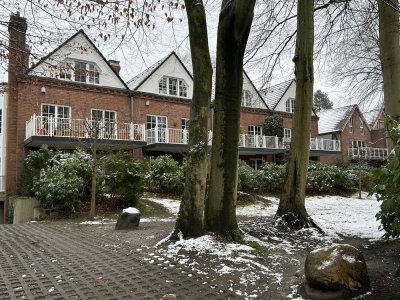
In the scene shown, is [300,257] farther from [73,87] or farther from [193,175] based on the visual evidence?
[73,87]

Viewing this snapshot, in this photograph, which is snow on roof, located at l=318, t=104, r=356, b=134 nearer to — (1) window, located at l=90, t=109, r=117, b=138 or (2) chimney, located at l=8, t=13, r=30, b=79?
(1) window, located at l=90, t=109, r=117, b=138

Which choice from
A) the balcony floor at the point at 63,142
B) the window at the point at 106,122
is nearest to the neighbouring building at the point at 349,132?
the window at the point at 106,122

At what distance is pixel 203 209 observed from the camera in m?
6.82

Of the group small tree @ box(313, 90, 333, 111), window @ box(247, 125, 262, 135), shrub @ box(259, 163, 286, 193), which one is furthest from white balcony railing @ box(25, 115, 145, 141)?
small tree @ box(313, 90, 333, 111)

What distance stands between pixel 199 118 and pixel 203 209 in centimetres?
172

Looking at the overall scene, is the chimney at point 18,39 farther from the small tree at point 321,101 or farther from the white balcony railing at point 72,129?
the small tree at point 321,101

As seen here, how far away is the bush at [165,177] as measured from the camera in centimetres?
1737

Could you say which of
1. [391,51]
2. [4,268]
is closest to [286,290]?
[4,268]

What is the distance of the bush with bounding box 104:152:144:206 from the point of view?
14.3m

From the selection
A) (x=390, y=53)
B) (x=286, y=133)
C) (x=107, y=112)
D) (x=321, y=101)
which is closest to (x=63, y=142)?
(x=107, y=112)

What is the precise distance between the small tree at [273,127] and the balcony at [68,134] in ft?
39.6

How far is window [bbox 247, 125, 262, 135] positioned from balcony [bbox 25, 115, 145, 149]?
1146 centimetres

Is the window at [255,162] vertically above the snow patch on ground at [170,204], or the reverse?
the window at [255,162]

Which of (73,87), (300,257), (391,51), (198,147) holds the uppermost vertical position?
(73,87)
